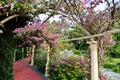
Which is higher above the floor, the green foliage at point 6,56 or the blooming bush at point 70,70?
the green foliage at point 6,56

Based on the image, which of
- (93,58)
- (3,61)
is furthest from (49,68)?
(93,58)

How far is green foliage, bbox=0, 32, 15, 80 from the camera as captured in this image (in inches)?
312

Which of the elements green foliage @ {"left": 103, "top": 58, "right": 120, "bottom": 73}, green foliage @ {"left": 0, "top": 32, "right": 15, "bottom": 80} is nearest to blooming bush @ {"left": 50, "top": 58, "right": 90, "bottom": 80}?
green foliage @ {"left": 0, "top": 32, "right": 15, "bottom": 80}

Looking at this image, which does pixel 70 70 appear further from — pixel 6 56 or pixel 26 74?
pixel 26 74

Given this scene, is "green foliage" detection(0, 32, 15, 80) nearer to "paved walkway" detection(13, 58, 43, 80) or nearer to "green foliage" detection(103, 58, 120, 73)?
"paved walkway" detection(13, 58, 43, 80)

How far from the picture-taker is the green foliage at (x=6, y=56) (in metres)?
7.93

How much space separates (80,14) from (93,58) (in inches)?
38.5

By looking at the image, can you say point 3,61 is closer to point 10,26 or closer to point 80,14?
point 10,26

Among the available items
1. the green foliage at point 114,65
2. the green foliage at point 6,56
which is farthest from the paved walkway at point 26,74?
the green foliage at point 114,65

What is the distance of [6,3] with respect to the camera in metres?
5.32

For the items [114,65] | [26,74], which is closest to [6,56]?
[26,74]

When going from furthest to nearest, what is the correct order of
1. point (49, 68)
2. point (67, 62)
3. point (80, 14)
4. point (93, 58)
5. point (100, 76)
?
point (49, 68)
point (67, 62)
point (100, 76)
point (80, 14)
point (93, 58)

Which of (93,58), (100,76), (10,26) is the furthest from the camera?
(10,26)

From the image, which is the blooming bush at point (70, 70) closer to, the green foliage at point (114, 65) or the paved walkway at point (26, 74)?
the paved walkway at point (26, 74)
